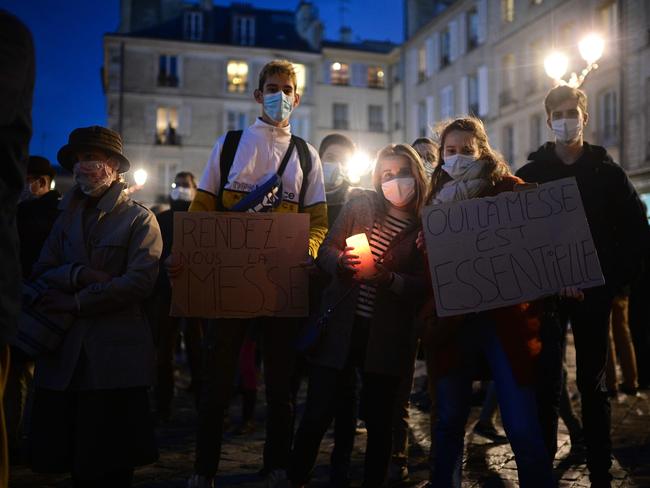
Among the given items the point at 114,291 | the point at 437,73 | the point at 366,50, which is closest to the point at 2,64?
the point at 114,291

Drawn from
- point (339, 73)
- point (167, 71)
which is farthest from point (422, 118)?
point (167, 71)

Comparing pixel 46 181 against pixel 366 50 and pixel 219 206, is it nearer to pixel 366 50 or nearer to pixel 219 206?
pixel 219 206

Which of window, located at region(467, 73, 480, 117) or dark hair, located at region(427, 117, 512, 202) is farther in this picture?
window, located at region(467, 73, 480, 117)

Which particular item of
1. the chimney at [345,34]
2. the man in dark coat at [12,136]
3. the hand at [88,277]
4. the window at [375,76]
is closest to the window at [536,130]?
the window at [375,76]

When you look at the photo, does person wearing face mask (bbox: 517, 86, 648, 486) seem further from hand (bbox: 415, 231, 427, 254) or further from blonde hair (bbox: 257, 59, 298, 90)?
A: blonde hair (bbox: 257, 59, 298, 90)

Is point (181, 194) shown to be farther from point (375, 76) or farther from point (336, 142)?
point (375, 76)

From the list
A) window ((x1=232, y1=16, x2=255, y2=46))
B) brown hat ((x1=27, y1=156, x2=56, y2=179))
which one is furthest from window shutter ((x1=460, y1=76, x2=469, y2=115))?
brown hat ((x1=27, y1=156, x2=56, y2=179))

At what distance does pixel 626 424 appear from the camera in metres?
5.87

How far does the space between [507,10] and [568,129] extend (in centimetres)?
2887

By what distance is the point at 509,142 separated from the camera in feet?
101

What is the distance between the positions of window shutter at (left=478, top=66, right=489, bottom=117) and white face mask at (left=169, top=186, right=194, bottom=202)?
87.2 ft

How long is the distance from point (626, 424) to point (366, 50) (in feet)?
135

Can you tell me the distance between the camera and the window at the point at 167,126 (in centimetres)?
4088

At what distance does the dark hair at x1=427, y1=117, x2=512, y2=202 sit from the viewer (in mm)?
3564
